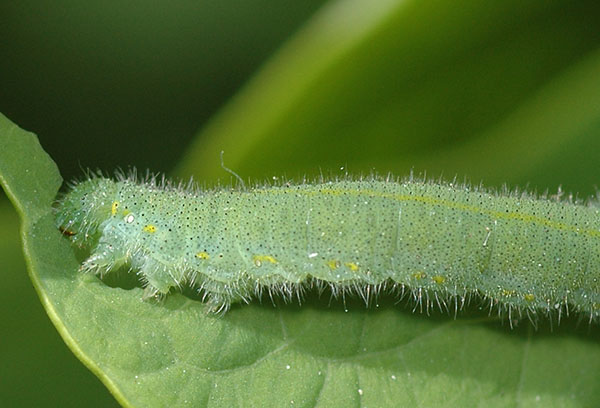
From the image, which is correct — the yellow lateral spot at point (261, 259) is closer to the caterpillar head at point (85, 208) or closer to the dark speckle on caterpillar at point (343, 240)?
the dark speckle on caterpillar at point (343, 240)

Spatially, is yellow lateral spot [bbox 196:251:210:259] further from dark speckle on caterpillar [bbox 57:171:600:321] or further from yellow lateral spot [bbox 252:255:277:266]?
yellow lateral spot [bbox 252:255:277:266]

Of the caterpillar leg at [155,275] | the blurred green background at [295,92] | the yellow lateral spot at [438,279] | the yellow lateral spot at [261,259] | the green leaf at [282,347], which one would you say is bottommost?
the green leaf at [282,347]

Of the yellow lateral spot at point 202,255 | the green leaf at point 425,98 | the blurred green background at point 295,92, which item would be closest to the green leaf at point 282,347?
the yellow lateral spot at point 202,255

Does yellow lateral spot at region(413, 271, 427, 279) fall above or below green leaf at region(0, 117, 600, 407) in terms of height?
above

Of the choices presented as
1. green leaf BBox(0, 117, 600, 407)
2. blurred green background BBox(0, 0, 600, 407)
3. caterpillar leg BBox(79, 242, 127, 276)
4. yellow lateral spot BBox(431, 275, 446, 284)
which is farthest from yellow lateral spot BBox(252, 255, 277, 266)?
yellow lateral spot BBox(431, 275, 446, 284)

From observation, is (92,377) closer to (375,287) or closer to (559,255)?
(375,287)

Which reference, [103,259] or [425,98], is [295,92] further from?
[103,259]

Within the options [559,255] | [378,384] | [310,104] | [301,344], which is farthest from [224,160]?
[559,255]
